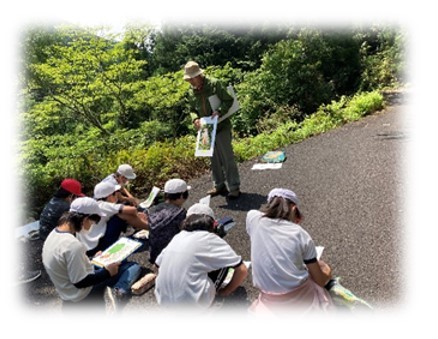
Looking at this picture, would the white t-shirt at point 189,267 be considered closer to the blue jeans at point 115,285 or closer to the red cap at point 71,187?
the blue jeans at point 115,285

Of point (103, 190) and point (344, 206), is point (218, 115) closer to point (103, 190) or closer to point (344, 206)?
point (103, 190)

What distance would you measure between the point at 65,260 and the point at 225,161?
2626mm

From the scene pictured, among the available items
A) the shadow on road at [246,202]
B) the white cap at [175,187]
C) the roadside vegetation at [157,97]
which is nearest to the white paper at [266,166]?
the roadside vegetation at [157,97]

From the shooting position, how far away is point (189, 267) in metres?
2.55

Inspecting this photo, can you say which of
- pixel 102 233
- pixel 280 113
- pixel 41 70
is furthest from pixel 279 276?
pixel 41 70

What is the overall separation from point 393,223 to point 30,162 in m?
6.46

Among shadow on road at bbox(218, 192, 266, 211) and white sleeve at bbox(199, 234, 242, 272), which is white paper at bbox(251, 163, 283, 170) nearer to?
shadow on road at bbox(218, 192, 266, 211)

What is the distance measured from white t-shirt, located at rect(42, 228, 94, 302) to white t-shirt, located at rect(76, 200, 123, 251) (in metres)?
0.74

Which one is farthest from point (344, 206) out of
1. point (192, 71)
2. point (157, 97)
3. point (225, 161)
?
point (157, 97)

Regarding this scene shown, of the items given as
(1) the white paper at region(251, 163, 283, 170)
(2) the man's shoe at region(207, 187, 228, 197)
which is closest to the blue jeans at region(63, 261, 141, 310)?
(2) the man's shoe at region(207, 187, 228, 197)

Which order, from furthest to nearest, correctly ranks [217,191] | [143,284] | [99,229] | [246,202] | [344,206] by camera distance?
[217,191] < [246,202] < [344,206] < [99,229] < [143,284]

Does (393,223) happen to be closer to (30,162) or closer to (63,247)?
(63,247)

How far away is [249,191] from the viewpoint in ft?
18.0

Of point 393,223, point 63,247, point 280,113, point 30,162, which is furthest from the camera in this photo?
point 280,113
